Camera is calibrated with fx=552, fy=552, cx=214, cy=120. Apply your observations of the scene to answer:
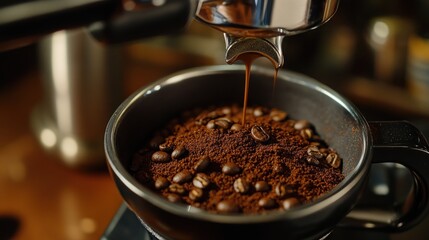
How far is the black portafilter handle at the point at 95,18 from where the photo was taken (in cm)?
44

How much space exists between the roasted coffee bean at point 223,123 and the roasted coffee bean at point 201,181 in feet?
0.30

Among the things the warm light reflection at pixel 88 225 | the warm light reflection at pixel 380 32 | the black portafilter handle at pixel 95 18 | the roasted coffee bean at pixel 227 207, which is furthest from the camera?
the warm light reflection at pixel 380 32

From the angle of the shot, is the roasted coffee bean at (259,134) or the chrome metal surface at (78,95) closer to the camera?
the roasted coffee bean at (259,134)

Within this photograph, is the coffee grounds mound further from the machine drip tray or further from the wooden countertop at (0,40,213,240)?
the wooden countertop at (0,40,213,240)

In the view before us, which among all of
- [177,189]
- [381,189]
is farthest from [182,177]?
[381,189]

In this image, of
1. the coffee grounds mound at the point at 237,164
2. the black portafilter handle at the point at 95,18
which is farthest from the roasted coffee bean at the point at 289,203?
the black portafilter handle at the point at 95,18

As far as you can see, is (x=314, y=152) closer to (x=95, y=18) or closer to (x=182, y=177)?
(x=182, y=177)

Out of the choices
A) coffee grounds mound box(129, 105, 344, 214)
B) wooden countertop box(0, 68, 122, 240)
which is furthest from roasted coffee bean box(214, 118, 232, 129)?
wooden countertop box(0, 68, 122, 240)

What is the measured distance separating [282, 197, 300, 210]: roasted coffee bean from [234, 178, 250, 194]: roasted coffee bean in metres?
0.04

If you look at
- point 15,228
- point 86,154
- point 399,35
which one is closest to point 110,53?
point 86,154

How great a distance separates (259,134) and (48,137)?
2.08 feet

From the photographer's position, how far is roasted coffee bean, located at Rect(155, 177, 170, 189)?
2.00 feet

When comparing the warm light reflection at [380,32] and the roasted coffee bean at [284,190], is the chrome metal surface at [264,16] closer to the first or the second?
the roasted coffee bean at [284,190]

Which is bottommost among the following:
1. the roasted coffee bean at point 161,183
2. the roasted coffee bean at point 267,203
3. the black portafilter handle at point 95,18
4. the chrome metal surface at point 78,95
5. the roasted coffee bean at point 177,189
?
the chrome metal surface at point 78,95
